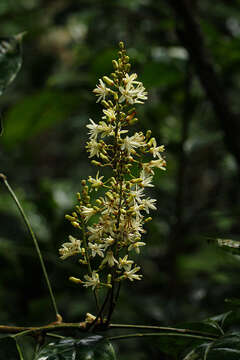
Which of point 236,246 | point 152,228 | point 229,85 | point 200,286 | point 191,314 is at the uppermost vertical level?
point 236,246

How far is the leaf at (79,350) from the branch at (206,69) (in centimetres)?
78

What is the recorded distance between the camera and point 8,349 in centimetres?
67

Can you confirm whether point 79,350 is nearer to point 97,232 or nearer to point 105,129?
point 97,232

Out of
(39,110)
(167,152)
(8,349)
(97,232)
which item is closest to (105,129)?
(97,232)

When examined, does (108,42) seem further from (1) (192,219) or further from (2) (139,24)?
(1) (192,219)

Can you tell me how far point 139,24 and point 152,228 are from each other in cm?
174

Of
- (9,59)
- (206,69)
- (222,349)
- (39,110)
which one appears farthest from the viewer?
(39,110)

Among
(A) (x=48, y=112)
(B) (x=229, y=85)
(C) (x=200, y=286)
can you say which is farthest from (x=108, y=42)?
(C) (x=200, y=286)

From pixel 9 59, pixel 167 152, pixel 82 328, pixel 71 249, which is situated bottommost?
pixel 167 152

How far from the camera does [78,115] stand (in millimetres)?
2697

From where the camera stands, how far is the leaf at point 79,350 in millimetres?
639

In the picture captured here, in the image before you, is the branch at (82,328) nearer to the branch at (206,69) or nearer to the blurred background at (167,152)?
the blurred background at (167,152)

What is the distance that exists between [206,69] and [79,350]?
2.94 ft

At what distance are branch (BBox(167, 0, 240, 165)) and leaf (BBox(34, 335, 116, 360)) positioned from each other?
0.78m
